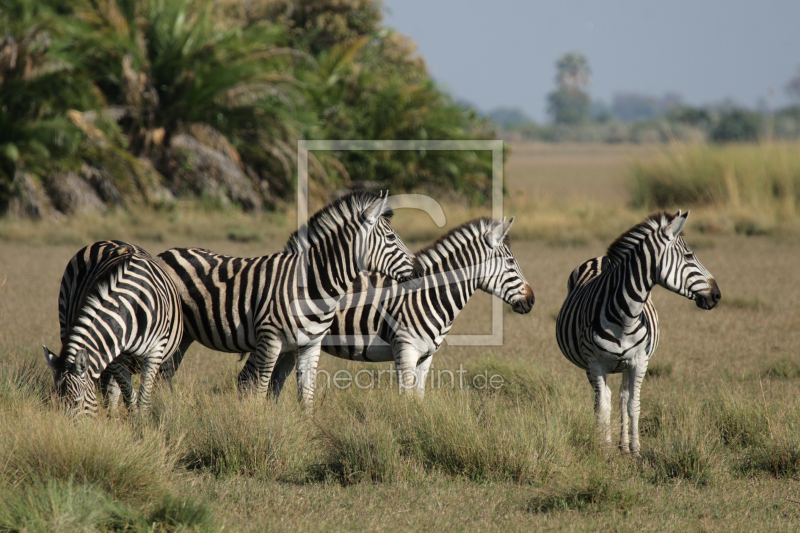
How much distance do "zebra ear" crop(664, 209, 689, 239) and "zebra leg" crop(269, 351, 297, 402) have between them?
3.16 meters

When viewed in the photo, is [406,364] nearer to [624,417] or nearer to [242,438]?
[242,438]

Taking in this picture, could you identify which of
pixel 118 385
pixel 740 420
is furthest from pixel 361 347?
pixel 740 420

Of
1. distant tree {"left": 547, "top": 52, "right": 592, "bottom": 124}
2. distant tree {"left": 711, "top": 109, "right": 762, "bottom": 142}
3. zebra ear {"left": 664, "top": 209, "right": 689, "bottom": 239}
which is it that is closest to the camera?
zebra ear {"left": 664, "top": 209, "right": 689, "bottom": 239}

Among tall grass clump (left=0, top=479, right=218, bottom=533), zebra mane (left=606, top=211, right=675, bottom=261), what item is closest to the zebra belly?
zebra mane (left=606, top=211, right=675, bottom=261)

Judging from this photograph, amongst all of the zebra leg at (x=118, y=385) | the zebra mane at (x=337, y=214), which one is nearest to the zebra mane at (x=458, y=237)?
the zebra mane at (x=337, y=214)

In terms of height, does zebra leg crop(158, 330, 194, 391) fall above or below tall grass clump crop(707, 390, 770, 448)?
above

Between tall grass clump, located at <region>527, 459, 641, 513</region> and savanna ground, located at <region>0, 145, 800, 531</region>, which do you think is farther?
tall grass clump, located at <region>527, 459, 641, 513</region>

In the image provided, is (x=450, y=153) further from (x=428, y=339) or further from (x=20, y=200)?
(x=428, y=339)

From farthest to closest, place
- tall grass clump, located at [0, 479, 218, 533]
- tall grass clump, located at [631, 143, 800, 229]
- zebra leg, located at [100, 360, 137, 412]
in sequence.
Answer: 1. tall grass clump, located at [631, 143, 800, 229]
2. zebra leg, located at [100, 360, 137, 412]
3. tall grass clump, located at [0, 479, 218, 533]

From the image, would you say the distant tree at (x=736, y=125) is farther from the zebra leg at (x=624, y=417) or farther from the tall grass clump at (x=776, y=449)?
the zebra leg at (x=624, y=417)

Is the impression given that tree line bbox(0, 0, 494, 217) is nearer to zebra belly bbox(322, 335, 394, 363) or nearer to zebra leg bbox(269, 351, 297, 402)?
zebra leg bbox(269, 351, 297, 402)

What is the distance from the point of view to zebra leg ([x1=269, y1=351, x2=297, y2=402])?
6605mm

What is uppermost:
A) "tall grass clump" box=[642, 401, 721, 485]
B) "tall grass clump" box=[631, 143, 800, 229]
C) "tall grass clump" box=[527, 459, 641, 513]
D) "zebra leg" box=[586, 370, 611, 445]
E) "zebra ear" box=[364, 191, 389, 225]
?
"tall grass clump" box=[631, 143, 800, 229]

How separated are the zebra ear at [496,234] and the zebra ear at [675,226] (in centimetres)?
133
